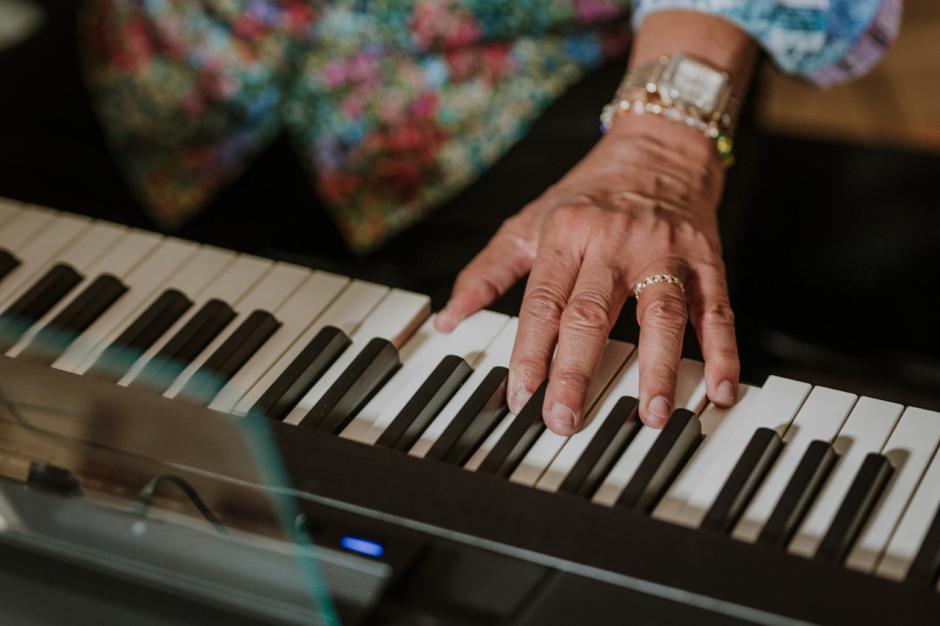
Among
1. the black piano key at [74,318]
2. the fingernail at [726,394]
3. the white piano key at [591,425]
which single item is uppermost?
the black piano key at [74,318]

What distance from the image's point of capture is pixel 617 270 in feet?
3.45

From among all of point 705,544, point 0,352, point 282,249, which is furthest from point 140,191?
point 705,544

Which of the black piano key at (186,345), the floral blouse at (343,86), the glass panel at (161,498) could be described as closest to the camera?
the glass panel at (161,498)

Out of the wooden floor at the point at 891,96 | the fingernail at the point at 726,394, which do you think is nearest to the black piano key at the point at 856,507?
the fingernail at the point at 726,394

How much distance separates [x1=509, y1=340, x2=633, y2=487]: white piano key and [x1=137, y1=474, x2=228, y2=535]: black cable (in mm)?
204

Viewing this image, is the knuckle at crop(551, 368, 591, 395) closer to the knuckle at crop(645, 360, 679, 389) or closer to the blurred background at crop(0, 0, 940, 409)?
the knuckle at crop(645, 360, 679, 389)

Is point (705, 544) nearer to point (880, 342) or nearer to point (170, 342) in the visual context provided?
point (170, 342)

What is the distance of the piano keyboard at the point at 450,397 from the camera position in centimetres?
84

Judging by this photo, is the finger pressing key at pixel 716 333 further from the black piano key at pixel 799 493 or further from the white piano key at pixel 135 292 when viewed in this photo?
the white piano key at pixel 135 292

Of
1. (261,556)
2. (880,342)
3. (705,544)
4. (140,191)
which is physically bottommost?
(880,342)

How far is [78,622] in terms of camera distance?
2.52 feet

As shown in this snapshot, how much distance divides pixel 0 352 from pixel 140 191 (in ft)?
1.69

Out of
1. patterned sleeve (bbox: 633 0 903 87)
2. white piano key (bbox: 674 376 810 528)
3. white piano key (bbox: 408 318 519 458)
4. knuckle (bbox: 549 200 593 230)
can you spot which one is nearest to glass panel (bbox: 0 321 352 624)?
white piano key (bbox: 408 318 519 458)

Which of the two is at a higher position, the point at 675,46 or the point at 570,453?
the point at 675,46
